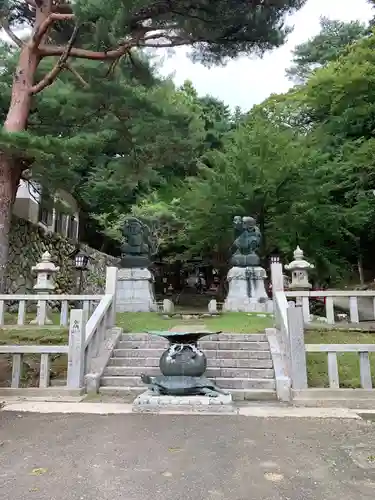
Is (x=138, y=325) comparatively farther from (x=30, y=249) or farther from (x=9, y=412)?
(x=30, y=249)

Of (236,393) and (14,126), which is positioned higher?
(14,126)

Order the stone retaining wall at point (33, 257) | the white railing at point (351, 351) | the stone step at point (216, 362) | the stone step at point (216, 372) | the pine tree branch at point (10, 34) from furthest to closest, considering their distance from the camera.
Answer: the stone retaining wall at point (33, 257) < the pine tree branch at point (10, 34) < the stone step at point (216, 362) < the stone step at point (216, 372) < the white railing at point (351, 351)

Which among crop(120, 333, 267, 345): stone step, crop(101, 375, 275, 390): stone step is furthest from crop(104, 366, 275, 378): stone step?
crop(120, 333, 267, 345): stone step

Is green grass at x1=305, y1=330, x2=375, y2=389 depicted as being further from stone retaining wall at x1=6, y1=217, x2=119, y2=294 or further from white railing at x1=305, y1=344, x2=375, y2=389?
stone retaining wall at x1=6, y1=217, x2=119, y2=294

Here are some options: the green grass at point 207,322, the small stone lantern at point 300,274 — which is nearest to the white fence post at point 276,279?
the green grass at point 207,322

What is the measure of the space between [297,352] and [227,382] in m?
1.24

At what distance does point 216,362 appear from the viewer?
7328 millimetres

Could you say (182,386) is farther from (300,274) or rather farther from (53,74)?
(53,74)

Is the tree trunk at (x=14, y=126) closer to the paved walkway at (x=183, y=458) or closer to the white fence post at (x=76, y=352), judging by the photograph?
the white fence post at (x=76, y=352)

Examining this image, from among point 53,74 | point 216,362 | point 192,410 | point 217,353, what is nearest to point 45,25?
point 53,74

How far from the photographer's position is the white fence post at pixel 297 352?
629cm

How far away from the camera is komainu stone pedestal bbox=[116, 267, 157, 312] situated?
42.2ft

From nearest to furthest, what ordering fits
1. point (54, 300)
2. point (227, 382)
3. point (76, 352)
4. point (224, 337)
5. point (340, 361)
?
1. point (76, 352)
2. point (227, 382)
3. point (340, 361)
4. point (224, 337)
5. point (54, 300)

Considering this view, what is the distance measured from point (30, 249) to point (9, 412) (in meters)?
10.3
